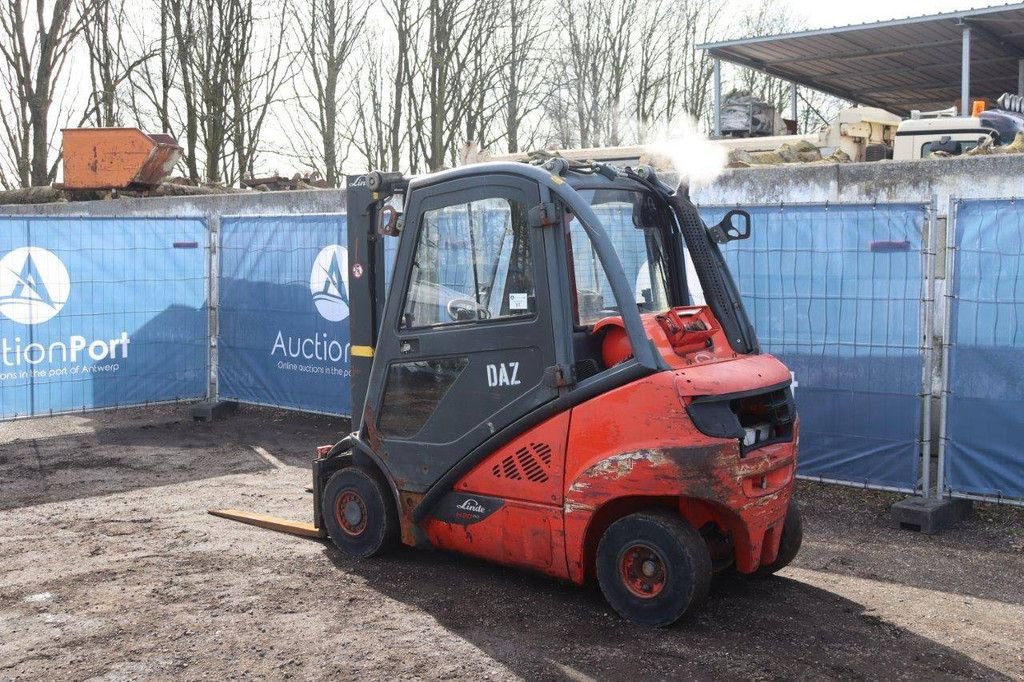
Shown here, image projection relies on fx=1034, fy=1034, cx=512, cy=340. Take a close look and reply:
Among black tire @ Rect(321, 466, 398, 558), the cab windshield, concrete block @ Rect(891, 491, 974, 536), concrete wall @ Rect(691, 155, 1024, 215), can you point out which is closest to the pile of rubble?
concrete wall @ Rect(691, 155, 1024, 215)

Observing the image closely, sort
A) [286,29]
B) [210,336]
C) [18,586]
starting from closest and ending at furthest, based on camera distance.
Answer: [18,586] → [210,336] → [286,29]

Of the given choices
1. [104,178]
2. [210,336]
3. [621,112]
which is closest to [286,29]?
[104,178]

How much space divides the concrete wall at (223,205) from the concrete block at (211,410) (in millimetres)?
2157

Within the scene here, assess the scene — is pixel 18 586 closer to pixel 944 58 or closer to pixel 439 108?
pixel 944 58

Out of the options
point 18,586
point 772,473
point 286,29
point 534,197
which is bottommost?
point 18,586

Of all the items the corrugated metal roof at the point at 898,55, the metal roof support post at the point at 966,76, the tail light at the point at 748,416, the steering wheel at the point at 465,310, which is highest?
the corrugated metal roof at the point at 898,55

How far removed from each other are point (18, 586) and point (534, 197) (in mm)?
3663

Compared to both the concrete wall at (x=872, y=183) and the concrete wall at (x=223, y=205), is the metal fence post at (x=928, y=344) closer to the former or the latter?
the concrete wall at (x=872, y=183)

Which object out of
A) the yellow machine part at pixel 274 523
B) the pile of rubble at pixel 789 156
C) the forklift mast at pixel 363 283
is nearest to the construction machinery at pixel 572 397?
the forklift mast at pixel 363 283

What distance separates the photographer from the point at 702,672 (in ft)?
15.1

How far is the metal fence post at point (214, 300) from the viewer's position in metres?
11.9

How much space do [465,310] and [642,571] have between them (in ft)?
5.53

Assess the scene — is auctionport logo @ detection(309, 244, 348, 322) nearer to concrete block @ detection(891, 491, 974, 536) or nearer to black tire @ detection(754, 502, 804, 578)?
concrete block @ detection(891, 491, 974, 536)

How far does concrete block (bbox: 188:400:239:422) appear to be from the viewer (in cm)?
1159
